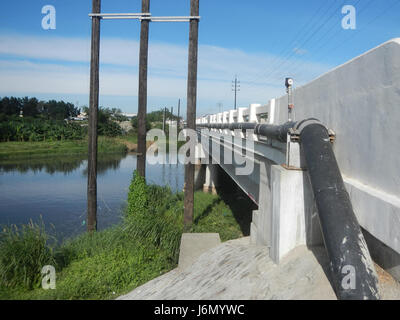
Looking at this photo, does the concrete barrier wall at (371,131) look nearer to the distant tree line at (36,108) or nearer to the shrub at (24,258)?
the shrub at (24,258)

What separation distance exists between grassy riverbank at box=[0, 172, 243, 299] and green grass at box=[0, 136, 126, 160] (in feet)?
126

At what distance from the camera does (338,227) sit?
272cm

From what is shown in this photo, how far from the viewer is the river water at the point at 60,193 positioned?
14.8 meters

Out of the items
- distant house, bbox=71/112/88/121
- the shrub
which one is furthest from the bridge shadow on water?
distant house, bbox=71/112/88/121

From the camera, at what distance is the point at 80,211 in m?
16.5

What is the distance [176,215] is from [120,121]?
76.8 meters

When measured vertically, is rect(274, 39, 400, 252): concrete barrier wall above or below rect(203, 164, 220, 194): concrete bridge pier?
above

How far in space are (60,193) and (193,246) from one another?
1719cm

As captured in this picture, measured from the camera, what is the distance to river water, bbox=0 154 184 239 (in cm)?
1476

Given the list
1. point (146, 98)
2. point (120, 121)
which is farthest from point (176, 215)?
point (120, 121)

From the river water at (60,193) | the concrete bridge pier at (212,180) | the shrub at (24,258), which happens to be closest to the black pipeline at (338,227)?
the shrub at (24,258)

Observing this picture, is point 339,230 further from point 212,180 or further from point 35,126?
point 35,126

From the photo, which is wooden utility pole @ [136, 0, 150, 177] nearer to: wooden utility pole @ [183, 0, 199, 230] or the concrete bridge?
wooden utility pole @ [183, 0, 199, 230]

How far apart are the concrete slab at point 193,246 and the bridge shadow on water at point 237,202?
490 centimetres
